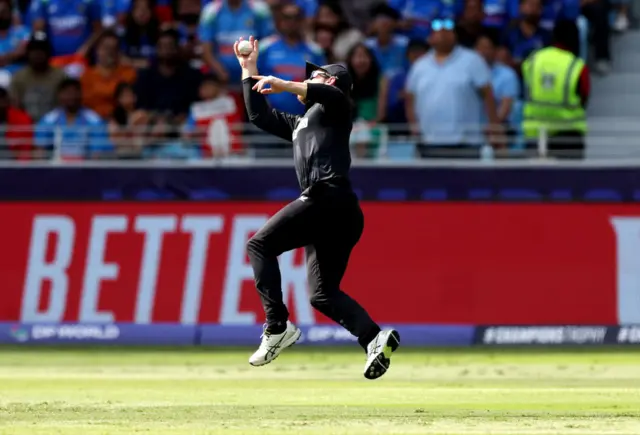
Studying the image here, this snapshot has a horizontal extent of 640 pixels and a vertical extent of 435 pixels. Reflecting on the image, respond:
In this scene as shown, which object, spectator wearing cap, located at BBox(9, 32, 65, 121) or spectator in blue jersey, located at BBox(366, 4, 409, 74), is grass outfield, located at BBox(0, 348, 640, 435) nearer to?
spectator wearing cap, located at BBox(9, 32, 65, 121)

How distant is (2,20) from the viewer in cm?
1878

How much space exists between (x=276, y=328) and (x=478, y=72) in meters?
6.39

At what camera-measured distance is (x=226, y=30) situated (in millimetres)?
17438

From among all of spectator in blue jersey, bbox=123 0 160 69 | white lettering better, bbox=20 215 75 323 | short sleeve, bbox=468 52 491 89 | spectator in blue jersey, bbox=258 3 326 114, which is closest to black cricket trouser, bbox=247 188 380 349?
white lettering better, bbox=20 215 75 323

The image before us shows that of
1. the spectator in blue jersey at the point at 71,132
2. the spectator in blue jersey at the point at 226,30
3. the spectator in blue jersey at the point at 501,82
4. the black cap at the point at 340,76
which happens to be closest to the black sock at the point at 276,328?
the black cap at the point at 340,76

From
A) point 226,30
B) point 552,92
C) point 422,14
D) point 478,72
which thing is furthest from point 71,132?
point 552,92

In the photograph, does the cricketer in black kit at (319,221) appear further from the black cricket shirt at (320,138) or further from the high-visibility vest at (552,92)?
the high-visibility vest at (552,92)

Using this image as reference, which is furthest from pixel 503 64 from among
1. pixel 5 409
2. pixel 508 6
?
pixel 5 409

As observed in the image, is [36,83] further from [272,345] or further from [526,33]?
[272,345]

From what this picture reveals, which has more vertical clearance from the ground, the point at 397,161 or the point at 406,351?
the point at 397,161

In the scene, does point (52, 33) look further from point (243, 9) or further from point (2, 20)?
point (243, 9)

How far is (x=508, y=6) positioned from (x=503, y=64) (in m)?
1.22

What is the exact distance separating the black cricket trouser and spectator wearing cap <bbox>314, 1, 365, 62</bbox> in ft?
23.3

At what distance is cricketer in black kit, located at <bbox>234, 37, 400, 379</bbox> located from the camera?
1012 centimetres
